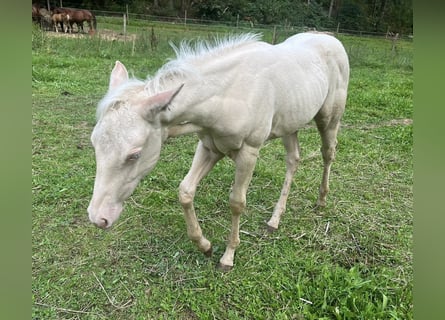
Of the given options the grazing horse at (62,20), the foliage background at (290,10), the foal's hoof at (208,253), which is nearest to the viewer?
the foal's hoof at (208,253)

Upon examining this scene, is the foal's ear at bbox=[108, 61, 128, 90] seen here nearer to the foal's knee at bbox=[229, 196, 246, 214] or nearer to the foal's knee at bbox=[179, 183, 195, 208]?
the foal's knee at bbox=[179, 183, 195, 208]

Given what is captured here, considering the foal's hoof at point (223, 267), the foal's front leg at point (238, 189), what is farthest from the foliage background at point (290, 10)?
the foal's hoof at point (223, 267)

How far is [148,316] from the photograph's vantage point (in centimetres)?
219

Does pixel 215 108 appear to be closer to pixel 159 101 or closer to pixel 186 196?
pixel 159 101

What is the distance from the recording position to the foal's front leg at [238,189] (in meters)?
2.39

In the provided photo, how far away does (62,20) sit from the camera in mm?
15969

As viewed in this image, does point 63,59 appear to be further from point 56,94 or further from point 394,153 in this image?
point 394,153

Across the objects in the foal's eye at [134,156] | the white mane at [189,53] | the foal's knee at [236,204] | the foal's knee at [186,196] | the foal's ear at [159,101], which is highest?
the white mane at [189,53]

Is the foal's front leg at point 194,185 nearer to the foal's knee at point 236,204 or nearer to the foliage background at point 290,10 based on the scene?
the foal's knee at point 236,204

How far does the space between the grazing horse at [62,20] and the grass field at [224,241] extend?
13153mm

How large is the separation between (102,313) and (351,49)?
40.9 feet

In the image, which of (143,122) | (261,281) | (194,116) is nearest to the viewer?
(143,122)
